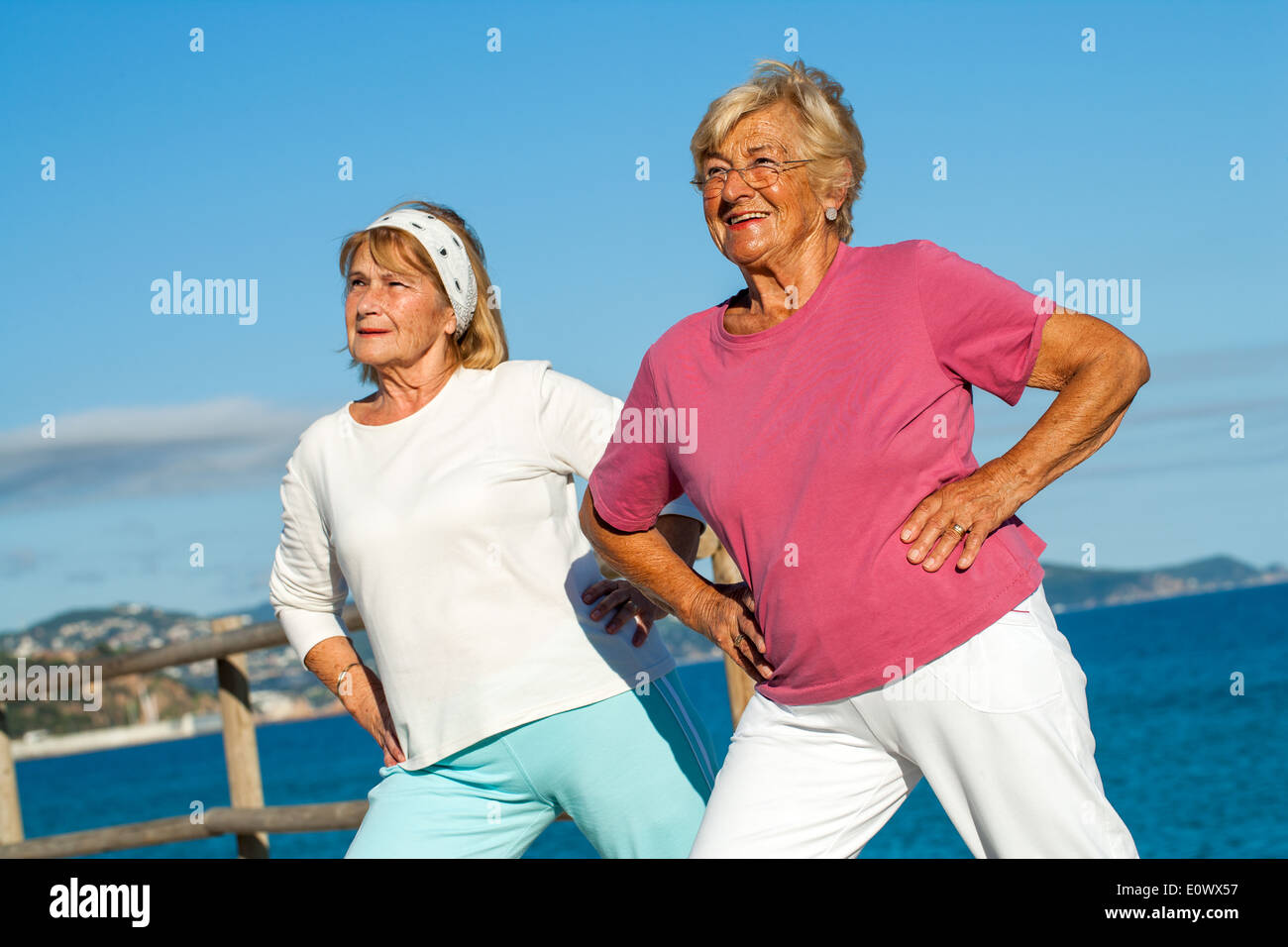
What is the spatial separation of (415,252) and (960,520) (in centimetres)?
139

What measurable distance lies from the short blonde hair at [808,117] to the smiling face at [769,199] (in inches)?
0.6

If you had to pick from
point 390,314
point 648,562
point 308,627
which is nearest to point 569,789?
point 648,562

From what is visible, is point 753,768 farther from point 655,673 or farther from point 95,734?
point 95,734

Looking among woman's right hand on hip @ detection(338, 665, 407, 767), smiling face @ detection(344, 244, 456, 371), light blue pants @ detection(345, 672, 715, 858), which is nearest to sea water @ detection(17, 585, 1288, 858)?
light blue pants @ detection(345, 672, 715, 858)

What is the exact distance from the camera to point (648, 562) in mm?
2500

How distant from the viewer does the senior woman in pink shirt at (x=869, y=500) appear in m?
1.94

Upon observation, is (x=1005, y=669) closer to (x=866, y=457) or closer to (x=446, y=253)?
(x=866, y=457)

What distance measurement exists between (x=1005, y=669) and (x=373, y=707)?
151 cm

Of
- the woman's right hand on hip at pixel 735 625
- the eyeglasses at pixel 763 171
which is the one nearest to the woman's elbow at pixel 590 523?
the woman's right hand on hip at pixel 735 625

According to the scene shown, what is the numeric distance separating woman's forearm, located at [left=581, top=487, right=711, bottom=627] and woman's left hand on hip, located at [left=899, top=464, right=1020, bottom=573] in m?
0.58

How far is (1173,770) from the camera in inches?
1650

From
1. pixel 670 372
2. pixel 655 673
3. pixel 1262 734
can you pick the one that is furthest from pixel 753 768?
pixel 1262 734

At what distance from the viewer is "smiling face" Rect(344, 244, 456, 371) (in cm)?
268

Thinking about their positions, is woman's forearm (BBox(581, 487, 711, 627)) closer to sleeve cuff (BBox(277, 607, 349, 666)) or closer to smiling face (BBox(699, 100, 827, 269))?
smiling face (BBox(699, 100, 827, 269))
